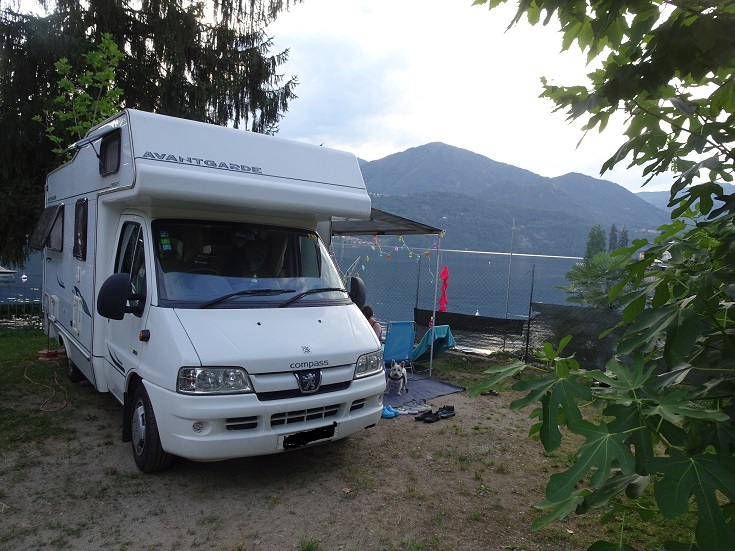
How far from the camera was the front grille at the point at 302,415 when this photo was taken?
13.7 ft

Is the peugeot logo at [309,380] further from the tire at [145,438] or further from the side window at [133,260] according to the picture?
the side window at [133,260]

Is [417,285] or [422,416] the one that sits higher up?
[417,285]

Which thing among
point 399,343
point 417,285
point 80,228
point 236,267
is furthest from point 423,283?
point 236,267

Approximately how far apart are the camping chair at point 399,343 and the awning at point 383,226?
170 centimetres

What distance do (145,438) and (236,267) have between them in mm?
1644

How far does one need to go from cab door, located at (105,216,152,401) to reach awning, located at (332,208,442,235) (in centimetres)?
346

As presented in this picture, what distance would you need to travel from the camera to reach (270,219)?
540 centimetres

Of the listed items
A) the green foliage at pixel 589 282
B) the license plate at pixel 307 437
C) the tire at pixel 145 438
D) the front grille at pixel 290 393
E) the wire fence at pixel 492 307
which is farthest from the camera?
the wire fence at pixel 492 307

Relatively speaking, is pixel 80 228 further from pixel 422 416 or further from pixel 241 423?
pixel 422 416

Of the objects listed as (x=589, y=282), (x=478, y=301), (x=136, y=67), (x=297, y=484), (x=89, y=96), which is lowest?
(x=297, y=484)

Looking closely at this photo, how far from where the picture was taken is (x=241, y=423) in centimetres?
404

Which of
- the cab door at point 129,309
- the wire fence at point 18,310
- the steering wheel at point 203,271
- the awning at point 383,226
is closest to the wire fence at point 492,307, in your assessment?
the awning at point 383,226

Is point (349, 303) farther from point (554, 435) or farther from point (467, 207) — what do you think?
point (467, 207)

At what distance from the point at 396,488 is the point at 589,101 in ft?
12.0
